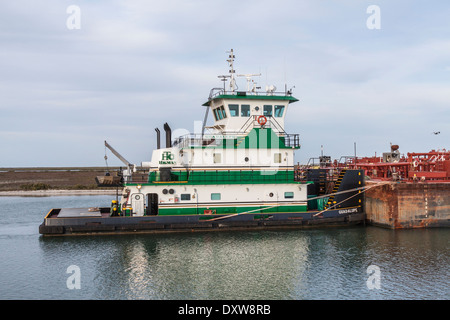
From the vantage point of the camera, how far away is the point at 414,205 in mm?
24016

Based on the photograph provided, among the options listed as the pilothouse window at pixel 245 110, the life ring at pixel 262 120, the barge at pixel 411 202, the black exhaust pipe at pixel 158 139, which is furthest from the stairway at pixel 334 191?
the black exhaust pipe at pixel 158 139

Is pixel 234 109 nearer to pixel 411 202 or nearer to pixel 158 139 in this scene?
pixel 158 139

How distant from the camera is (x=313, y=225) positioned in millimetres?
23688

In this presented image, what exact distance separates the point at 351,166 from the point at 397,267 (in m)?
16.8

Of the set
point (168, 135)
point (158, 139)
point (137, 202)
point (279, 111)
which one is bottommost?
point (137, 202)

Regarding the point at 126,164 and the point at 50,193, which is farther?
the point at 50,193

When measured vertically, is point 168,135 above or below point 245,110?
below

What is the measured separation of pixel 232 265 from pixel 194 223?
242 inches

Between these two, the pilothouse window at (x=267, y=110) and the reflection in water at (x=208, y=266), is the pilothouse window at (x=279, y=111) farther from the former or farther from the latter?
the reflection in water at (x=208, y=266)

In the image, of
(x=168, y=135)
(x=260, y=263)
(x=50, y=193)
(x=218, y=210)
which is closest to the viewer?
(x=260, y=263)

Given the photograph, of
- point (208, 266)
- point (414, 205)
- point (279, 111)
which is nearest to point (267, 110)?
point (279, 111)
